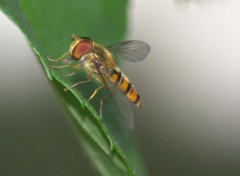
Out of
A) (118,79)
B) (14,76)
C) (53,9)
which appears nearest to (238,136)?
Result: (14,76)

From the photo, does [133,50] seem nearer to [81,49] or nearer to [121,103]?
[81,49]

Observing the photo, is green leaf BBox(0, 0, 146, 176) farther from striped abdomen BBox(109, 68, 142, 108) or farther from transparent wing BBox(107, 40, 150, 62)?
transparent wing BBox(107, 40, 150, 62)

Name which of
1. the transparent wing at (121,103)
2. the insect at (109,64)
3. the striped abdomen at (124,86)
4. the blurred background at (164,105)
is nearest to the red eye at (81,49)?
the insect at (109,64)

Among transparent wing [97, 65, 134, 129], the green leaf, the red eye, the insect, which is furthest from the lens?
the red eye

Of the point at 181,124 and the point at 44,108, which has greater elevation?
the point at 44,108

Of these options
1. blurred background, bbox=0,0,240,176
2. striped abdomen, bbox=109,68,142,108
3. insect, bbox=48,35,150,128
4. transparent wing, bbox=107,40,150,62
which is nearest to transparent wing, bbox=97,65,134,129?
insect, bbox=48,35,150,128

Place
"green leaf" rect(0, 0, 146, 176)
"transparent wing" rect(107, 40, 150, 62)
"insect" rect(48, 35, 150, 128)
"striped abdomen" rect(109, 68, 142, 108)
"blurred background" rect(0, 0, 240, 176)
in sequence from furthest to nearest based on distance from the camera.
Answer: "blurred background" rect(0, 0, 240, 176)
"transparent wing" rect(107, 40, 150, 62)
"striped abdomen" rect(109, 68, 142, 108)
"insect" rect(48, 35, 150, 128)
"green leaf" rect(0, 0, 146, 176)

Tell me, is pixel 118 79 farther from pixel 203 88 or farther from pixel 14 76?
pixel 203 88
